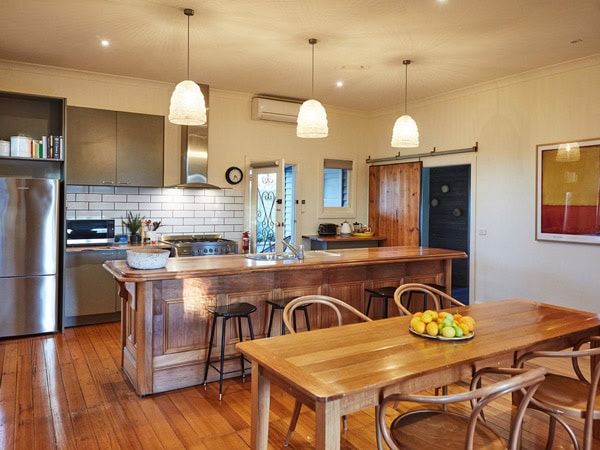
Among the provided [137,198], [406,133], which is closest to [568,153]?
[406,133]

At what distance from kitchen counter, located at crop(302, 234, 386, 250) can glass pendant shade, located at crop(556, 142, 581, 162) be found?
2780 mm

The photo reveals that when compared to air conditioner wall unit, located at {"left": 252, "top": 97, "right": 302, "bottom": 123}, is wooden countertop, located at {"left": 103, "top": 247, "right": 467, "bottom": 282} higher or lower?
lower

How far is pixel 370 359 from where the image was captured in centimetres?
185

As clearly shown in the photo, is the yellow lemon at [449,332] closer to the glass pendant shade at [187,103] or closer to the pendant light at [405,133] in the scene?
the glass pendant shade at [187,103]

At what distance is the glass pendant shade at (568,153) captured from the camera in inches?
184

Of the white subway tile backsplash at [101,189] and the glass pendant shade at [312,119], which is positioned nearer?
the glass pendant shade at [312,119]

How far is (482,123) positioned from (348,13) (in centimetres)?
284

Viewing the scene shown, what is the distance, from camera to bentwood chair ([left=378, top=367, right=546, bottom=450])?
4.87 feet

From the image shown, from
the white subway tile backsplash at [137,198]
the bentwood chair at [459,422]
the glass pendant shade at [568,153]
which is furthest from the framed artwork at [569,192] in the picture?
the white subway tile backsplash at [137,198]

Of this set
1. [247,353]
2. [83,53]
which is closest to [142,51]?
[83,53]

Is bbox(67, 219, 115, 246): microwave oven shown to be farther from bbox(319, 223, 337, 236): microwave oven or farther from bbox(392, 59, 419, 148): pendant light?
bbox(392, 59, 419, 148): pendant light

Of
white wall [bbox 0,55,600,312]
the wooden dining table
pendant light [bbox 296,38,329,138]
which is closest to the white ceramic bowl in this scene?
the wooden dining table

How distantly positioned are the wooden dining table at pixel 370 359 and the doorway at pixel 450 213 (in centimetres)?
510

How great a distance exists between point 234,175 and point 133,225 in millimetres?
1535
